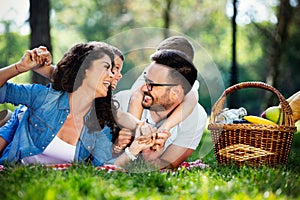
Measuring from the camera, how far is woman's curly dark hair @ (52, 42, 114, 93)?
3621mm

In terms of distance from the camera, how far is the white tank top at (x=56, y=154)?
359 cm

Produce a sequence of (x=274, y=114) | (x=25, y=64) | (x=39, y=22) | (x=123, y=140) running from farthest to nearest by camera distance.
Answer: (x=39, y=22)
(x=274, y=114)
(x=123, y=140)
(x=25, y=64)

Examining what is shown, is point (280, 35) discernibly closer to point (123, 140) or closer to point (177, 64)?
point (177, 64)

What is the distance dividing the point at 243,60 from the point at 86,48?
27.0 m

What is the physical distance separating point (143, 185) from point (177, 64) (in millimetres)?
1139

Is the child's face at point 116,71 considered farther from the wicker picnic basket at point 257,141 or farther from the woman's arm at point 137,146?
the wicker picnic basket at point 257,141

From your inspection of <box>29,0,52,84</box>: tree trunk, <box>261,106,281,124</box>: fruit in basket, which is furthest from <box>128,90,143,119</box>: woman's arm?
<box>29,0,52,84</box>: tree trunk

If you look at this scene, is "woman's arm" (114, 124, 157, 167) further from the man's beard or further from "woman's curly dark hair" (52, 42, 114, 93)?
"woman's curly dark hair" (52, 42, 114, 93)

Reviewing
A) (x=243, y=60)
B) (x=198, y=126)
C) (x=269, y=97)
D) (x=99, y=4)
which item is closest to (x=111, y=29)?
(x=99, y=4)

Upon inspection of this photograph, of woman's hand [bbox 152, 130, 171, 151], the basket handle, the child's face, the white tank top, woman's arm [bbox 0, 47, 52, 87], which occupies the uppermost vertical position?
woman's arm [bbox 0, 47, 52, 87]

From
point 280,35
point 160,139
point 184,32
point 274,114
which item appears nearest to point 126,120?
point 160,139

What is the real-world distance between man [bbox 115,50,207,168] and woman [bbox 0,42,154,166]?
0.87ft

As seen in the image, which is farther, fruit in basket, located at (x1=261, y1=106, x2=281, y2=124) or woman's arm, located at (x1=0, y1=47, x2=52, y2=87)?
fruit in basket, located at (x1=261, y1=106, x2=281, y2=124)

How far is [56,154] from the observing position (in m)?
3.65
